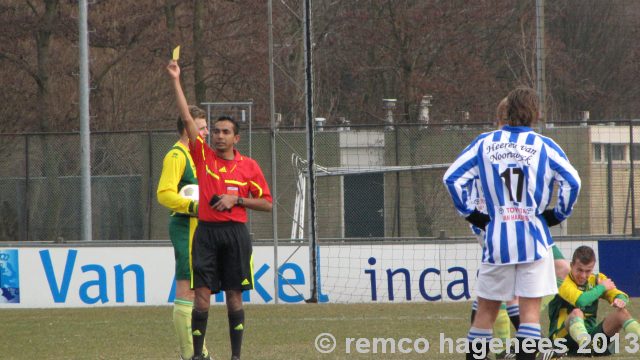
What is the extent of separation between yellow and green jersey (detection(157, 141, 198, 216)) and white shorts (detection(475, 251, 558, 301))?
8.26ft

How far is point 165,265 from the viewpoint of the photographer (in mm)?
15875

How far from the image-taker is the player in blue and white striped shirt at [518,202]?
6.70m

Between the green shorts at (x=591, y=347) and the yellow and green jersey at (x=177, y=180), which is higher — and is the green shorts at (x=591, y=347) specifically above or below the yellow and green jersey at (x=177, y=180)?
below

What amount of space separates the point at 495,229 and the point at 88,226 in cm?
1378

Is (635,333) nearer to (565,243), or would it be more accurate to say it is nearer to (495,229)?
(495,229)

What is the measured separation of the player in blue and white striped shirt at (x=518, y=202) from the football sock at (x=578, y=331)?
6.76 feet

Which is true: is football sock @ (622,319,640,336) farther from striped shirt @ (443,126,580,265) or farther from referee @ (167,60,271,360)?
referee @ (167,60,271,360)

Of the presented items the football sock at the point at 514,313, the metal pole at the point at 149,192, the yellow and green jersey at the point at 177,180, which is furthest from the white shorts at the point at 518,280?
the metal pole at the point at 149,192

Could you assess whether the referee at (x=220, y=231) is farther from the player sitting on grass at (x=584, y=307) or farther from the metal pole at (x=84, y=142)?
the metal pole at (x=84, y=142)

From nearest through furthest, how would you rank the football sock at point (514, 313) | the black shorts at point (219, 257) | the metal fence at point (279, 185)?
the black shorts at point (219, 257)
the football sock at point (514, 313)
the metal fence at point (279, 185)

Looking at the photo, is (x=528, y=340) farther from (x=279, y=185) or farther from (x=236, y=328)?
(x=279, y=185)

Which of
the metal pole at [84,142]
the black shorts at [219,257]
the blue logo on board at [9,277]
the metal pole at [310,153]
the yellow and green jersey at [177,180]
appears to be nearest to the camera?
the black shorts at [219,257]

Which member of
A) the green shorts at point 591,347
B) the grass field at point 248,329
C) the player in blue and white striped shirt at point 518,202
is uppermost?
the player in blue and white striped shirt at point 518,202

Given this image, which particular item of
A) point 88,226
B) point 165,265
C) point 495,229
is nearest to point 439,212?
point 88,226
